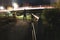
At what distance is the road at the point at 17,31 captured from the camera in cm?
236

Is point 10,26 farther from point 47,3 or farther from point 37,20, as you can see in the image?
point 47,3

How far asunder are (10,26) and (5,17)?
17 cm

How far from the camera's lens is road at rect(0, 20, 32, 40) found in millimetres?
2361

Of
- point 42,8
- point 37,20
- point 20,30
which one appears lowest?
point 20,30

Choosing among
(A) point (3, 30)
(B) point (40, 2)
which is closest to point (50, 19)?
(B) point (40, 2)

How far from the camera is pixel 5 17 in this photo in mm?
2361

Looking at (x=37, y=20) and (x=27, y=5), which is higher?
(x=27, y=5)

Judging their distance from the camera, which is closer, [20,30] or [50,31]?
[50,31]

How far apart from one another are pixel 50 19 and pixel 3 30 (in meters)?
0.67

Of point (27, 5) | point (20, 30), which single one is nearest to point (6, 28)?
point (20, 30)

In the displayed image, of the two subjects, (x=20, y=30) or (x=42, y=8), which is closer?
(x=42, y=8)

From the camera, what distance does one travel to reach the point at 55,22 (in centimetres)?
241

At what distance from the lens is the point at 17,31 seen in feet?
8.36

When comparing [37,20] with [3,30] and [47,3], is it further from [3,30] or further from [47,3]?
A: [3,30]
